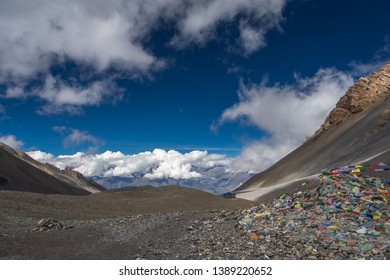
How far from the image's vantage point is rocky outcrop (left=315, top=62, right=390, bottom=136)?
107 meters

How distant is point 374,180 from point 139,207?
25.3 metres

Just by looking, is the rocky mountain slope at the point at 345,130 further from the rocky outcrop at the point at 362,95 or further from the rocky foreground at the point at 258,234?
the rocky foreground at the point at 258,234

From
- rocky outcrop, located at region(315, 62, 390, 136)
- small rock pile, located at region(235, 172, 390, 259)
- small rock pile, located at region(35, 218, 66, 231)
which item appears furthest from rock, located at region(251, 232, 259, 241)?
rocky outcrop, located at region(315, 62, 390, 136)

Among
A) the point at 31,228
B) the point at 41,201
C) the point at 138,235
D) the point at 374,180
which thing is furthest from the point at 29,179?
the point at 374,180

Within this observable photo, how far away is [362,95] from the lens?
361 feet

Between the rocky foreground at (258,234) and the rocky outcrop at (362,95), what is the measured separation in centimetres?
9840

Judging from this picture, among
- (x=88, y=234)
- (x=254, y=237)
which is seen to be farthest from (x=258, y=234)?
(x=88, y=234)

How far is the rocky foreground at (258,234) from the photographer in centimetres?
1321

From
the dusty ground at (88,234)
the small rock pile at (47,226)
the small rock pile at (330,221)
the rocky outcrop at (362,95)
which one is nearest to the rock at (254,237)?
the small rock pile at (330,221)

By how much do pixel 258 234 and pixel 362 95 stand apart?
109 metres

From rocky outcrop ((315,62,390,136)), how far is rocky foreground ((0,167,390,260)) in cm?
9840

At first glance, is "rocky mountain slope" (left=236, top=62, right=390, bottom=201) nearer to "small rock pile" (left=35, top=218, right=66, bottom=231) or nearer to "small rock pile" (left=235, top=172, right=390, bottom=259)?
"small rock pile" (left=235, top=172, right=390, bottom=259)

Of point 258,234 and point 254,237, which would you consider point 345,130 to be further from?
point 254,237

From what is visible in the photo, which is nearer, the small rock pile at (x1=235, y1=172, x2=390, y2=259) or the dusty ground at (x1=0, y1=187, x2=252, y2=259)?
the small rock pile at (x1=235, y1=172, x2=390, y2=259)
